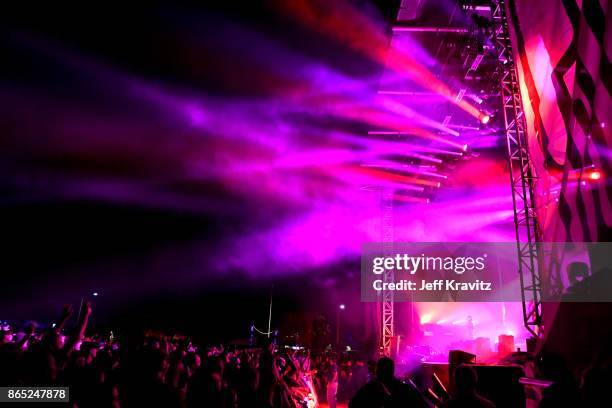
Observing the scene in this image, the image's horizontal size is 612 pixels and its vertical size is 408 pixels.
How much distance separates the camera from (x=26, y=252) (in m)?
22.6

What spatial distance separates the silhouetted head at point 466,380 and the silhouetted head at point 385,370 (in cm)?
50

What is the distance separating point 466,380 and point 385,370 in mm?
607

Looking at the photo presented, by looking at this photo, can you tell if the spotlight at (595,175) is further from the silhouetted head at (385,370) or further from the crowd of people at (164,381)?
the silhouetted head at (385,370)

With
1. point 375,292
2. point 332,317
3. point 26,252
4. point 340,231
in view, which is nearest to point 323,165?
point 375,292

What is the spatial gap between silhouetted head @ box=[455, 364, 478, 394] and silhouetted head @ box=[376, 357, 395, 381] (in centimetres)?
50

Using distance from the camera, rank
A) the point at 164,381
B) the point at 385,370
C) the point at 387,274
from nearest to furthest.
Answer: the point at 385,370 → the point at 164,381 → the point at 387,274

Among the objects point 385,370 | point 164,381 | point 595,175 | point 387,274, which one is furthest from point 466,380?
point 387,274

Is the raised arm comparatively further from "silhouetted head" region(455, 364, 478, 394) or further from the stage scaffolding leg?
the stage scaffolding leg

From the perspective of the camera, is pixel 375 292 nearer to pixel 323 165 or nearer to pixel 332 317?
pixel 323 165

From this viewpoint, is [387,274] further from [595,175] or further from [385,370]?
[385,370]

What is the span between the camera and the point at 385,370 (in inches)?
120

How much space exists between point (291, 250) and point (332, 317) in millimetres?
5309

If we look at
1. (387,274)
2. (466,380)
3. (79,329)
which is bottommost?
(466,380)

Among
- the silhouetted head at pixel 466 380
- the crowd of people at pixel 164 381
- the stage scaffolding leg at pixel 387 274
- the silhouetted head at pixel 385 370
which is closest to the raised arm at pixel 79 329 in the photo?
the crowd of people at pixel 164 381
